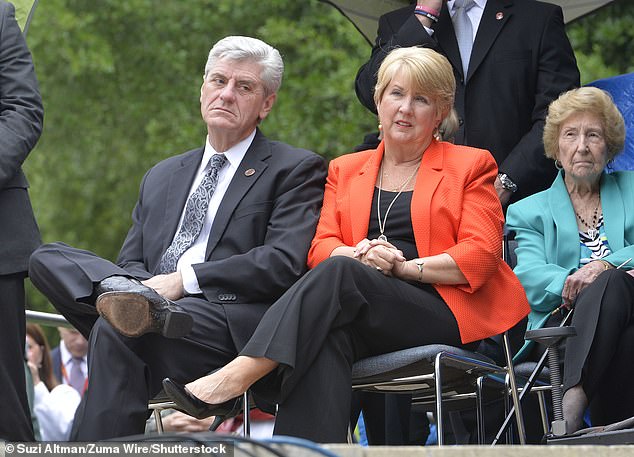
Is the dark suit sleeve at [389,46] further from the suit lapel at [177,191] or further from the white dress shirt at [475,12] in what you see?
the suit lapel at [177,191]

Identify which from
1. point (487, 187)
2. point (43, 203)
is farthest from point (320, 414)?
point (43, 203)

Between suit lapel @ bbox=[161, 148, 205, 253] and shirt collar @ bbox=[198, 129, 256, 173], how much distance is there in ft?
0.14

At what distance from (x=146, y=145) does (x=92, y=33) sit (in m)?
1.37

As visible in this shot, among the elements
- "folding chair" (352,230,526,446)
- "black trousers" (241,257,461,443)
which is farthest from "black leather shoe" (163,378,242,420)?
"folding chair" (352,230,526,446)

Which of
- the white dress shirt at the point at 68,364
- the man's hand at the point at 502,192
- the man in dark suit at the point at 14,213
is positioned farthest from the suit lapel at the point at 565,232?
the white dress shirt at the point at 68,364

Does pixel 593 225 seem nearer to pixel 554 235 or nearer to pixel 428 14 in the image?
pixel 554 235

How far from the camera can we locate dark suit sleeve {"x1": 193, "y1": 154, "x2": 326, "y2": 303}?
16.2ft

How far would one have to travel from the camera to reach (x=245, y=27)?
43.6 feet

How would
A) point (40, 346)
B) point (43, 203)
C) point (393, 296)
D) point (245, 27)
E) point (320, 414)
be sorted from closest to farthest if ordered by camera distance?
point (320, 414) → point (393, 296) → point (40, 346) → point (245, 27) → point (43, 203)

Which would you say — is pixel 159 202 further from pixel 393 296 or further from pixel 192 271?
pixel 393 296

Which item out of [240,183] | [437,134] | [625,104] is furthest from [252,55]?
[625,104]

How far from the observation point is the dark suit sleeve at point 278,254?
493cm

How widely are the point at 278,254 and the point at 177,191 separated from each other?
0.65m

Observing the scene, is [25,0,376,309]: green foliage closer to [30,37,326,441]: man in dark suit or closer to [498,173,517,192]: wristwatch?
[498,173,517,192]: wristwatch
